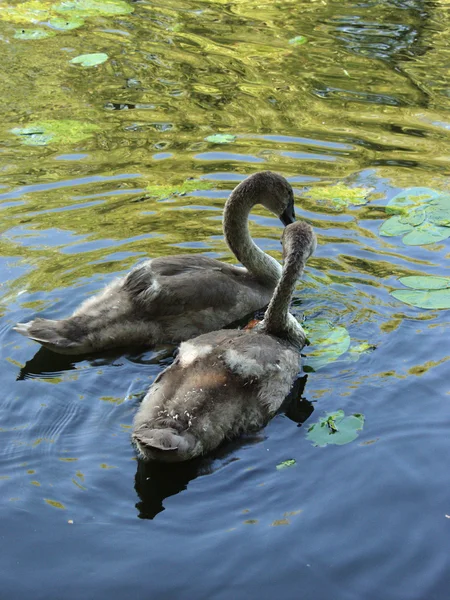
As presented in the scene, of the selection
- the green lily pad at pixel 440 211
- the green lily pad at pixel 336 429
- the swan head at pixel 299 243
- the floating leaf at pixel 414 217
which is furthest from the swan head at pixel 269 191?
the green lily pad at pixel 336 429

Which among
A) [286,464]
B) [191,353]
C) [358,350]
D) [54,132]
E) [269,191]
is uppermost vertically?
[269,191]

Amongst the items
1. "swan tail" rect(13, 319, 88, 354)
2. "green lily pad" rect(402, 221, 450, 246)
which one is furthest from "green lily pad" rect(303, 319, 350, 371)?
"swan tail" rect(13, 319, 88, 354)

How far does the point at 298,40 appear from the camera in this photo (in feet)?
46.7

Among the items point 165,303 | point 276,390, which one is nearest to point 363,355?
point 276,390

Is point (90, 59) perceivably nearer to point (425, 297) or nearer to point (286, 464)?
point (425, 297)

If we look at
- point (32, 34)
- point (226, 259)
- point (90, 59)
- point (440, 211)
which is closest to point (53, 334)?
point (226, 259)

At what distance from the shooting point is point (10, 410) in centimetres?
620

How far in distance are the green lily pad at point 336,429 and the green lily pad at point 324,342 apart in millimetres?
751

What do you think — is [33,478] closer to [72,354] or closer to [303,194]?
[72,354]

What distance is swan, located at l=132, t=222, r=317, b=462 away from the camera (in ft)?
18.1

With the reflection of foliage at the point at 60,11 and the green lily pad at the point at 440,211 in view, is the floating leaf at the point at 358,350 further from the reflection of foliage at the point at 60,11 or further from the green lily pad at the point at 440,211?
the reflection of foliage at the point at 60,11

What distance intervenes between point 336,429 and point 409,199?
4041 mm

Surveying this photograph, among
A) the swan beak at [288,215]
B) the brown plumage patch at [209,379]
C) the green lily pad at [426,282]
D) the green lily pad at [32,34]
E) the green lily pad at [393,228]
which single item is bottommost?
the green lily pad at [32,34]

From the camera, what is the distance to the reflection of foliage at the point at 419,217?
28.2 ft
